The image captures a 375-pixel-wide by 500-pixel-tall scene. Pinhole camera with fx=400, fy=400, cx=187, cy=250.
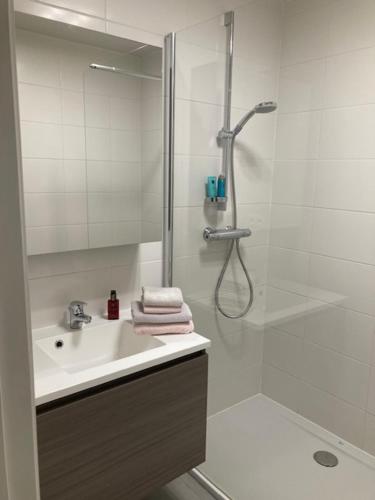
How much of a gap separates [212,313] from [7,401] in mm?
1736

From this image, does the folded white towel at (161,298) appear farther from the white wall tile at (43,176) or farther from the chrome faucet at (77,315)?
the white wall tile at (43,176)

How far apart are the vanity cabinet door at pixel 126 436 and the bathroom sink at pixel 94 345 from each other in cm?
20

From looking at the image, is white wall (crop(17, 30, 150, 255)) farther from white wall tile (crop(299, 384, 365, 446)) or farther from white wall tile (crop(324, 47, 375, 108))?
white wall tile (crop(299, 384, 365, 446))

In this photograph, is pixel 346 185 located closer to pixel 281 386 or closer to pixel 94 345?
pixel 281 386

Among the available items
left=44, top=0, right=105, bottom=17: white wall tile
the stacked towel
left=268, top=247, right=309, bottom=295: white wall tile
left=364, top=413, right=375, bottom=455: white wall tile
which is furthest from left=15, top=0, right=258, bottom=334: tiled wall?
left=364, top=413, right=375, bottom=455: white wall tile

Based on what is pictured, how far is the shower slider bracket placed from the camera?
1980 millimetres

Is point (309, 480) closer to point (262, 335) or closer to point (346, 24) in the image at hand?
point (262, 335)

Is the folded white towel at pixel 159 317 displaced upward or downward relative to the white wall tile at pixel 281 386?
upward

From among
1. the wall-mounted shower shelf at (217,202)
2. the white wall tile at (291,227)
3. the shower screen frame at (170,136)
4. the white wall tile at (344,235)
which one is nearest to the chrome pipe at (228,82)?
the shower screen frame at (170,136)

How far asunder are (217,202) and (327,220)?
1.83 feet

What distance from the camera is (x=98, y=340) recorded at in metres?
1.63

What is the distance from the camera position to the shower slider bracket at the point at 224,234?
6.50ft

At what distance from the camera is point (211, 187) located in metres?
1.94

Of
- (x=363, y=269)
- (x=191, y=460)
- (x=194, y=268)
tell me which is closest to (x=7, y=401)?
(x=191, y=460)
